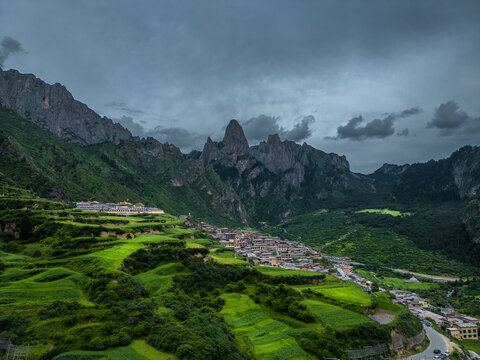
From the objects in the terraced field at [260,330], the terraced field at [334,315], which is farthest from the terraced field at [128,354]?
the terraced field at [334,315]

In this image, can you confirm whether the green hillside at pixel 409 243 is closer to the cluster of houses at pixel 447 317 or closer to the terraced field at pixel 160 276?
the cluster of houses at pixel 447 317

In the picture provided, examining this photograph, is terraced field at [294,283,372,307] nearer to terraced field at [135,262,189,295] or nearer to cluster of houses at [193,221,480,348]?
cluster of houses at [193,221,480,348]

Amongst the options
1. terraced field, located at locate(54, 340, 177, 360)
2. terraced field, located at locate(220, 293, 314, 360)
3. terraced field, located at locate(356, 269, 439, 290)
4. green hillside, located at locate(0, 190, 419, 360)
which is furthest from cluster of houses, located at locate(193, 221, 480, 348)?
terraced field, located at locate(54, 340, 177, 360)

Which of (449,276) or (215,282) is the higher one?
(215,282)

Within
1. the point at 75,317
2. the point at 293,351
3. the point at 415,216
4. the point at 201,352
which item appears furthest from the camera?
the point at 415,216

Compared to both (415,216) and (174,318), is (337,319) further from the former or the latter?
(415,216)

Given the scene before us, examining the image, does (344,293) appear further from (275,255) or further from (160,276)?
(275,255)

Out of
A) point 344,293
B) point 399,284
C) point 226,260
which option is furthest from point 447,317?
point 226,260

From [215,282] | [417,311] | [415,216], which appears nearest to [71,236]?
[215,282]
